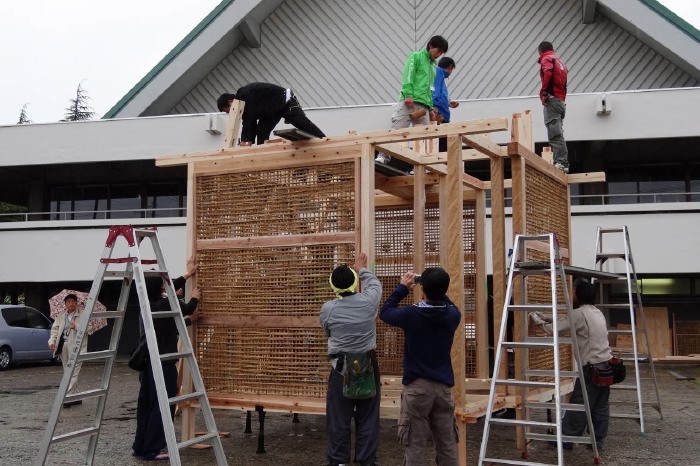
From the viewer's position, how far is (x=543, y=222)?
8.64 meters

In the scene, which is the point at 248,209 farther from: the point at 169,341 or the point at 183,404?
the point at 183,404

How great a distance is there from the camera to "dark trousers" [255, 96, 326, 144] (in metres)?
7.79

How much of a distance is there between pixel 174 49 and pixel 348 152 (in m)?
14.2

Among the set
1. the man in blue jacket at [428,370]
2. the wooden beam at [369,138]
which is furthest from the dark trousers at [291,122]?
the man in blue jacket at [428,370]

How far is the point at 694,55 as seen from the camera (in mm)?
17531

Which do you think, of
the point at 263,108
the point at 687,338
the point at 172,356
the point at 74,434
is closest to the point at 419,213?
the point at 263,108

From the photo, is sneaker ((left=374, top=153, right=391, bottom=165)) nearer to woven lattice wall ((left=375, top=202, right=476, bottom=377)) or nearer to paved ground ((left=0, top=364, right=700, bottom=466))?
woven lattice wall ((left=375, top=202, right=476, bottom=377))

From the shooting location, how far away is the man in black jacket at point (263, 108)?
819 centimetres

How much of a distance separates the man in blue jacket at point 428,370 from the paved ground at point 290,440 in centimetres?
158

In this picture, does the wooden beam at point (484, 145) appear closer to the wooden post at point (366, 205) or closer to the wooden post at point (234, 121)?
the wooden post at point (366, 205)

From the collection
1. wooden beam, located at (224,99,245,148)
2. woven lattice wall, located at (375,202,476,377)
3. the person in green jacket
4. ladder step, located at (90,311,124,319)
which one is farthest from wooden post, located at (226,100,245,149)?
ladder step, located at (90,311,124,319)

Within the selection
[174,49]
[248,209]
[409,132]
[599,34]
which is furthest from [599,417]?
[174,49]

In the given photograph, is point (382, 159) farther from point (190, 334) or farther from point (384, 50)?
point (384, 50)

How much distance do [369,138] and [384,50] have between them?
533 inches
